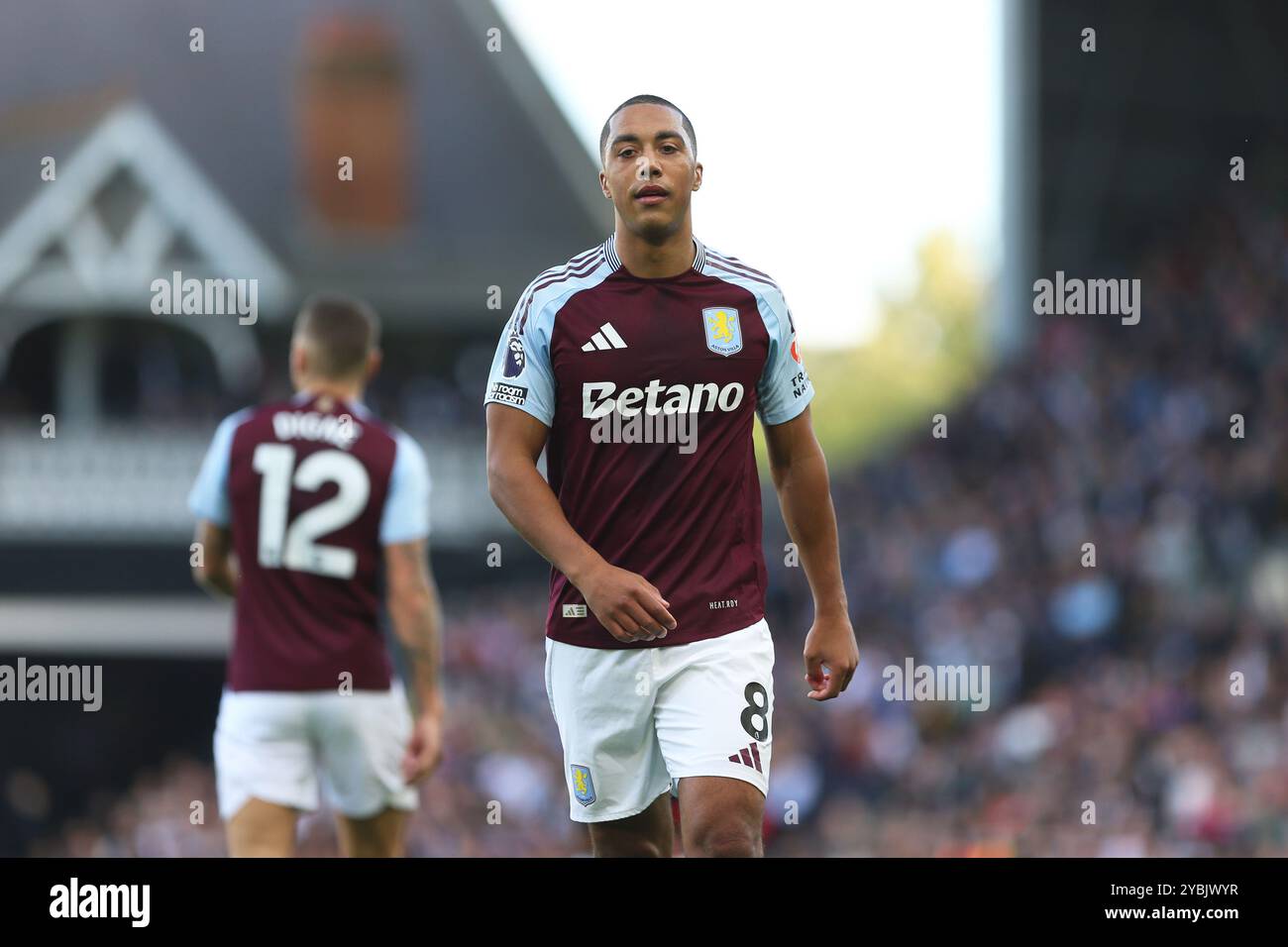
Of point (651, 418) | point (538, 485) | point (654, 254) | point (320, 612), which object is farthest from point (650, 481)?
point (320, 612)

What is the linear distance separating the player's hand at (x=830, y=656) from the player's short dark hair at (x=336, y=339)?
2.09m

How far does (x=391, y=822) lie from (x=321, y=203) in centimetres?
1522

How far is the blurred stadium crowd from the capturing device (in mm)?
10594

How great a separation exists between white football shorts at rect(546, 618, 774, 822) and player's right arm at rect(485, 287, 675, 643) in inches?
6.1

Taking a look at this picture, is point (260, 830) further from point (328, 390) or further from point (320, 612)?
point (328, 390)

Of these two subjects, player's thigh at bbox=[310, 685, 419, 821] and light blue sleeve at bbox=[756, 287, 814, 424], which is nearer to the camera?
light blue sleeve at bbox=[756, 287, 814, 424]

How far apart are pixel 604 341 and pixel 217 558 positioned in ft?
6.91

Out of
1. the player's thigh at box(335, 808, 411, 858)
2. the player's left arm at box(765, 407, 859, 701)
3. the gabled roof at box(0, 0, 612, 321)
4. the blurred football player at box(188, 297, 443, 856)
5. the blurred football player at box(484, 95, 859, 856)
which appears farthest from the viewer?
the gabled roof at box(0, 0, 612, 321)

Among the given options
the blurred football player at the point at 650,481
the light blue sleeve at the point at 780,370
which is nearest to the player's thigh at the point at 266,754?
the blurred football player at the point at 650,481

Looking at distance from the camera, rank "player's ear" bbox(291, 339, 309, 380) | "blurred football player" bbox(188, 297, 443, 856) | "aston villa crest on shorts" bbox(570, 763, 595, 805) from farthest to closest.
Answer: "player's ear" bbox(291, 339, 309, 380)
"blurred football player" bbox(188, 297, 443, 856)
"aston villa crest on shorts" bbox(570, 763, 595, 805)

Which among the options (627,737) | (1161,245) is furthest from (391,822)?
(1161,245)

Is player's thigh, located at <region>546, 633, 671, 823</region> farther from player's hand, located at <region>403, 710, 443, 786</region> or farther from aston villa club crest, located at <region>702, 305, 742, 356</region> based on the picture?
player's hand, located at <region>403, 710, 443, 786</region>

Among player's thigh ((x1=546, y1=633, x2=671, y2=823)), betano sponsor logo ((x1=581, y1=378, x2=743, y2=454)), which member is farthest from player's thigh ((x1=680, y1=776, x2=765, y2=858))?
betano sponsor logo ((x1=581, y1=378, x2=743, y2=454))

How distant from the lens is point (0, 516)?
1862 centimetres
